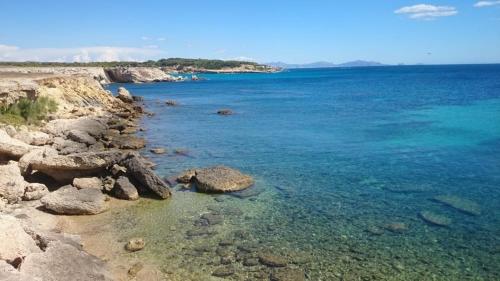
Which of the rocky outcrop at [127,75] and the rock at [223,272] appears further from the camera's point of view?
the rocky outcrop at [127,75]

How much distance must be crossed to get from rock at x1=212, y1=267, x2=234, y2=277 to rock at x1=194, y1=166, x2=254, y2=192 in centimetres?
759

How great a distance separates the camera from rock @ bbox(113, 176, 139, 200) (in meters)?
19.4

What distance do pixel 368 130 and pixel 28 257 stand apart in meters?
33.4

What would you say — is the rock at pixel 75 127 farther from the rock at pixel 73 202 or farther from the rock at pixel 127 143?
the rock at pixel 73 202

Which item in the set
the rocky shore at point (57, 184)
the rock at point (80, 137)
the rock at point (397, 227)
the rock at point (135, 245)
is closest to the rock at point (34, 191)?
the rocky shore at point (57, 184)


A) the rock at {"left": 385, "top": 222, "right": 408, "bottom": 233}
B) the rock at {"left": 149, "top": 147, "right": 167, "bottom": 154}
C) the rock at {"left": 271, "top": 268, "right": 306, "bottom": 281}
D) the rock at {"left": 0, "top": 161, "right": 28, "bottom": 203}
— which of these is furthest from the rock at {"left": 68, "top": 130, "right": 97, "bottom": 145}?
the rock at {"left": 385, "top": 222, "right": 408, "bottom": 233}

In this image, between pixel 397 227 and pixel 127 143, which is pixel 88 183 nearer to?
pixel 127 143

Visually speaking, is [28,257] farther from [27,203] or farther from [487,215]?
[487,215]

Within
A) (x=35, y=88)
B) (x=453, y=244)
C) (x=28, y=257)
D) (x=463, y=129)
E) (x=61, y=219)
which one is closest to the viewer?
(x=28, y=257)

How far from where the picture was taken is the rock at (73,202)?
57.0 ft

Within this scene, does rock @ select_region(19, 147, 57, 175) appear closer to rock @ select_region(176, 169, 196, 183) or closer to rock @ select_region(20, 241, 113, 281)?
rock @ select_region(176, 169, 196, 183)

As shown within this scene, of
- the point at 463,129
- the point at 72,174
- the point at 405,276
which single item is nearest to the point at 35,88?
the point at 72,174

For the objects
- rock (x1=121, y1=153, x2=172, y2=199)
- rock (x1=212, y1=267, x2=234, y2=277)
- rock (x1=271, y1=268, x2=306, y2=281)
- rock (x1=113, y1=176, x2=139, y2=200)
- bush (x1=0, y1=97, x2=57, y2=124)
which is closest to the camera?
rock (x1=271, y1=268, x2=306, y2=281)

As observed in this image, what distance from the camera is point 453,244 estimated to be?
1475 centimetres
